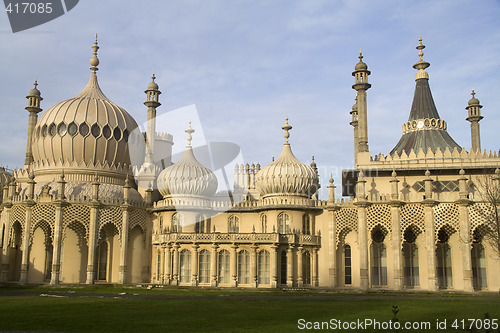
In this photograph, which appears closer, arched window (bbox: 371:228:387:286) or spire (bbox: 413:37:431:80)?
arched window (bbox: 371:228:387:286)

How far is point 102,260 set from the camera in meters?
43.0

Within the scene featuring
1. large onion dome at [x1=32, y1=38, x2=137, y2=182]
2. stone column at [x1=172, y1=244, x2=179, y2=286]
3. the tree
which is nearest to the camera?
the tree

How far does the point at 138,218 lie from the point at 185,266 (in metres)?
6.35

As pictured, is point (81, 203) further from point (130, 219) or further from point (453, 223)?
point (453, 223)

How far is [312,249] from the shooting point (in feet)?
134

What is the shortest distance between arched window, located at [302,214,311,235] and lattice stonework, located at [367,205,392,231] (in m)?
4.91

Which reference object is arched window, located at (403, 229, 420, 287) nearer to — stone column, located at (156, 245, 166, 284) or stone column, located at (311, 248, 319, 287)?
stone column, located at (311, 248, 319, 287)

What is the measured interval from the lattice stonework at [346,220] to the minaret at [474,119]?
1624 cm

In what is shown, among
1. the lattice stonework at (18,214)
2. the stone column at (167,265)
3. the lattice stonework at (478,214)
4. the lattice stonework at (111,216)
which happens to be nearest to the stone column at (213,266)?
the stone column at (167,265)

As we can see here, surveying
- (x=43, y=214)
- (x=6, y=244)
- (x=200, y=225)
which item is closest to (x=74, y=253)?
(x=43, y=214)

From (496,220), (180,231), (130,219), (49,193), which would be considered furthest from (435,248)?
(49,193)

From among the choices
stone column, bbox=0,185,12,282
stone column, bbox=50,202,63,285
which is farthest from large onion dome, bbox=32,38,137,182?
stone column, bbox=50,202,63,285

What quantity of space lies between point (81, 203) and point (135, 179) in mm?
6539

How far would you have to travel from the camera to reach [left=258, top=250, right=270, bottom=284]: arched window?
128 feet
